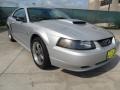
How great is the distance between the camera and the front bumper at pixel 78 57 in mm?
2947

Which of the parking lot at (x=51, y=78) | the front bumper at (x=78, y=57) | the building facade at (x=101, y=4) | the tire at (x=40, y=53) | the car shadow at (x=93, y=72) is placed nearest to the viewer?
the front bumper at (x=78, y=57)

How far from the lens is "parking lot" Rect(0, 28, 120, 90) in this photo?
306 cm

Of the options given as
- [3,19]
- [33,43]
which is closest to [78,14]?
[3,19]

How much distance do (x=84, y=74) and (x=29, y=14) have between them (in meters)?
1.97

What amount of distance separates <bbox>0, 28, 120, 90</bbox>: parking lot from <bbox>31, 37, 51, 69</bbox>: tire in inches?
5.4

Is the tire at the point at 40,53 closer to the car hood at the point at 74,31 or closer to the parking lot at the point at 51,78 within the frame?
the parking lot at the point at 51,78

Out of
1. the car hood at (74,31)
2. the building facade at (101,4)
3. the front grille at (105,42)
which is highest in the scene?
the car hood at (74,31)

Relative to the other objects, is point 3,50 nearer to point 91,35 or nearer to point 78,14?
point 91,35

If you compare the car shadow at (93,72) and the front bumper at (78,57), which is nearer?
the front bumper at (78,57)

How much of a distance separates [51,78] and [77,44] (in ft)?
2.84

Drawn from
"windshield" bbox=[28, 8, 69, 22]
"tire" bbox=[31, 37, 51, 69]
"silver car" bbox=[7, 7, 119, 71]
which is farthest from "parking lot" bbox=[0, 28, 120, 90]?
"windshield" bbox=[28, 8, 69, 22]

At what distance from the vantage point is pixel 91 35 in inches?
127

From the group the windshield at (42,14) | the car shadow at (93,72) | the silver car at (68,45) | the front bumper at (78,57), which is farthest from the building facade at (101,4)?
the front bumper at (78,57)

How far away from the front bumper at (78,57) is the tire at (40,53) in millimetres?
198
